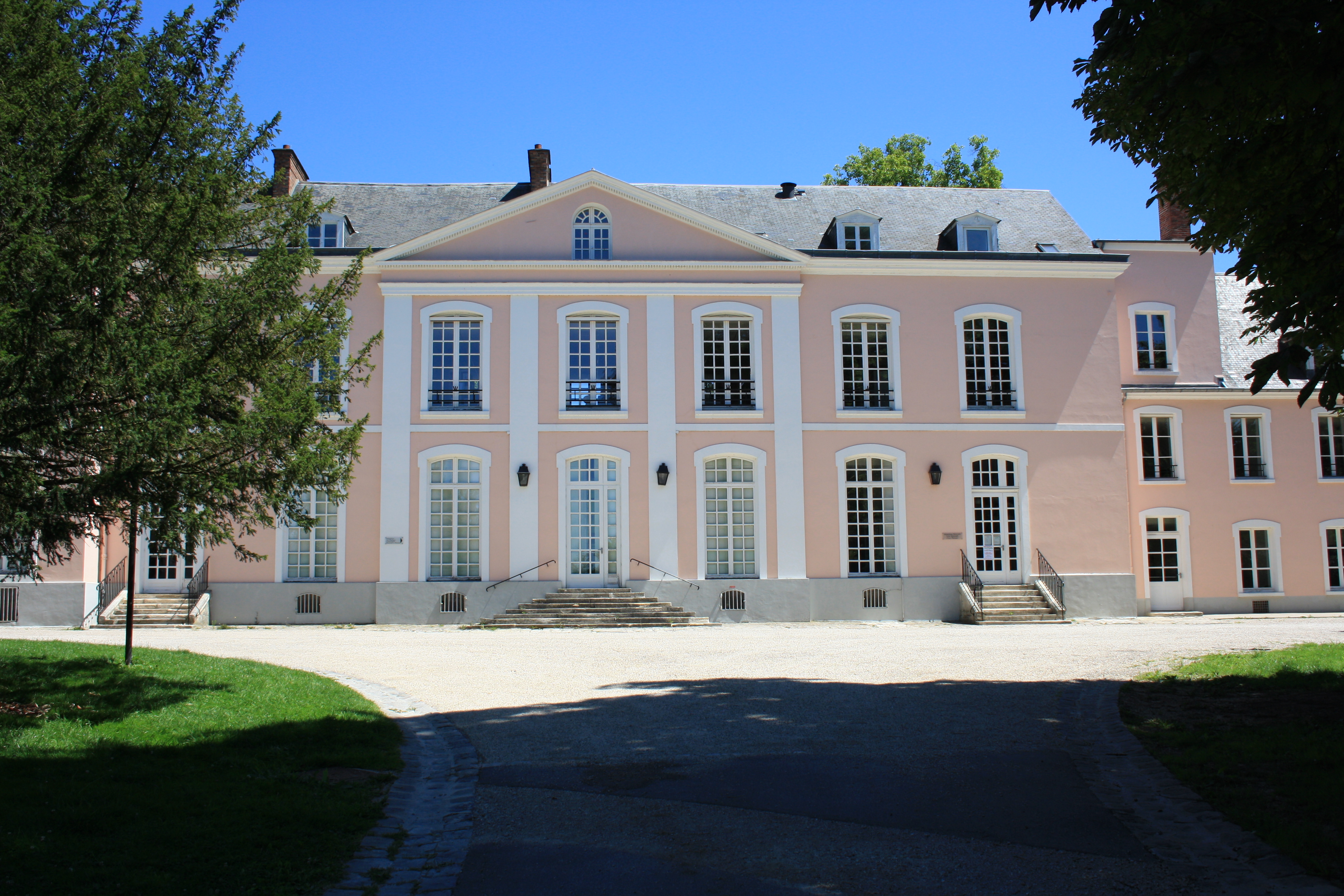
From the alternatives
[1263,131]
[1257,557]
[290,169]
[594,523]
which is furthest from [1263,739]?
[290,169]

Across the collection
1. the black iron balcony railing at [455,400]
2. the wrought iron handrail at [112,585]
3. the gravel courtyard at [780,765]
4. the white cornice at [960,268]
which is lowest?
the gravel courtyard at [780,765]

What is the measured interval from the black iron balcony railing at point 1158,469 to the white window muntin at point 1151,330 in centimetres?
203

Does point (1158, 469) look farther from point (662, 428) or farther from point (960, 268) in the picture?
point (662, 428)

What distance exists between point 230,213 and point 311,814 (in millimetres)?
5795

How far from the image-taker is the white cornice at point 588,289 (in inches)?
792

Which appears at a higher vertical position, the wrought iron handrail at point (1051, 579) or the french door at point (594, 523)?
the french door at point (594, 523)

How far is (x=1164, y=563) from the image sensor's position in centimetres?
2178

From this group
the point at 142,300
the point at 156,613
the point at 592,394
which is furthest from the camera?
the point at 592,394

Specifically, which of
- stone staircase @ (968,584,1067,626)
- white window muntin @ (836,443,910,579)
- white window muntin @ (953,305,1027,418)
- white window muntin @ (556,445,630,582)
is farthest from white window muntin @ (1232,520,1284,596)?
white window muntin @ (556,445,630,582)

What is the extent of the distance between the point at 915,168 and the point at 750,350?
50.3 feet

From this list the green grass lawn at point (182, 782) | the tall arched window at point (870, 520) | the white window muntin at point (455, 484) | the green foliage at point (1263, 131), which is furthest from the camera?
the tall arched window at point (870, 520)

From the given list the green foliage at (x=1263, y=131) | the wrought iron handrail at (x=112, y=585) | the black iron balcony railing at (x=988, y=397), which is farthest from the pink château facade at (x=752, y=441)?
the green foliage at (x=1263, y=131)

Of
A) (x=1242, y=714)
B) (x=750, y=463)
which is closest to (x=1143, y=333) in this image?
(x=750, y=463)

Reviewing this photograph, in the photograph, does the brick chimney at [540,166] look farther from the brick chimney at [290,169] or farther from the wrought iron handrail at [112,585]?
the wrought iron handrail at [112,585]
